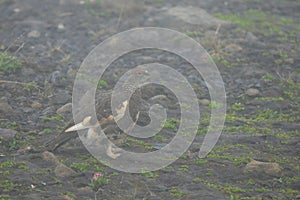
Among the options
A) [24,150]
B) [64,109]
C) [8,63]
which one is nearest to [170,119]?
[64,109]

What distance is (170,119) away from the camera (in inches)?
385

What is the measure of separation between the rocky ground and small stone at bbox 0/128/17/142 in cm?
3

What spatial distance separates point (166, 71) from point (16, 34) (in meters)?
3.73

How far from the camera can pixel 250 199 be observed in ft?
23.4

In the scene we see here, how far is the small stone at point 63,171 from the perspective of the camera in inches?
295

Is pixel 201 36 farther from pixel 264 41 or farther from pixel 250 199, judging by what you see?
pixel 250 199

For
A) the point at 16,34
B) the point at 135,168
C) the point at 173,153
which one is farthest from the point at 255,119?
the point at 16,34

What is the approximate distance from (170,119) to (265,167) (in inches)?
91.4

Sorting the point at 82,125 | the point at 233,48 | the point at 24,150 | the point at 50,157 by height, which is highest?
Answer: the point at 82,125

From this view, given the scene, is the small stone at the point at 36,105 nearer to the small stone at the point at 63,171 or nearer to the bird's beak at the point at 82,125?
the bird's beak at the point at 82,125

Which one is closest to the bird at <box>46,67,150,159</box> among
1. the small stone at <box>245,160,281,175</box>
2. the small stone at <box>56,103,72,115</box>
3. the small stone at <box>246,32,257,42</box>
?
the small stone at <box>56,103,72,115</box>

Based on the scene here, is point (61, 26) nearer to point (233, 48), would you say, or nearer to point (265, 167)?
point (233, 48)

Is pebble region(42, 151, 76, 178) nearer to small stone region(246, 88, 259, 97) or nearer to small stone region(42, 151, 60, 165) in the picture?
small stone region(42, 151, 60, 165)

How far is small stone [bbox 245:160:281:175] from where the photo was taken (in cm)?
785
